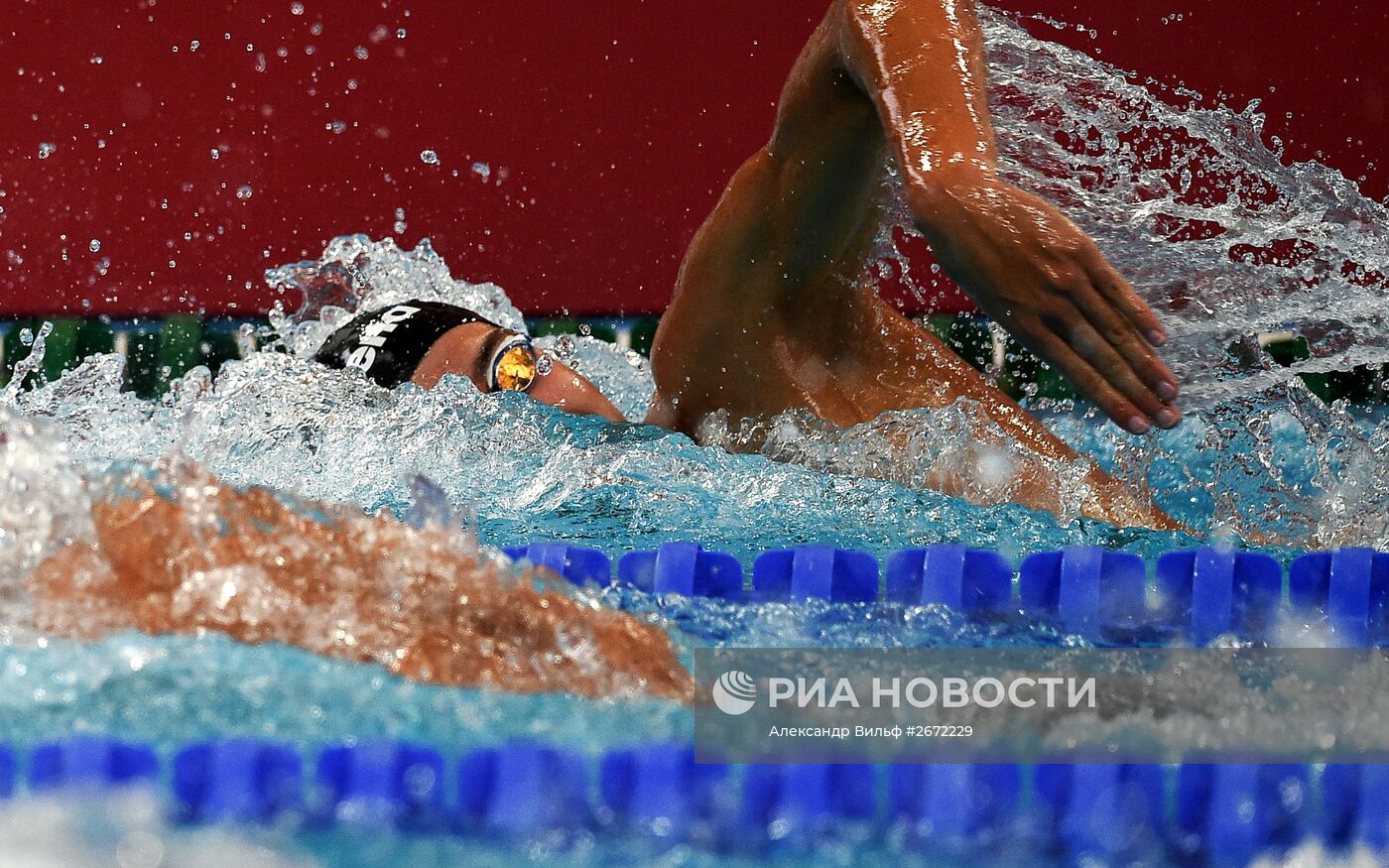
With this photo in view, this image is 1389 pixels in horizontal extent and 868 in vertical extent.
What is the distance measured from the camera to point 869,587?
134 cm

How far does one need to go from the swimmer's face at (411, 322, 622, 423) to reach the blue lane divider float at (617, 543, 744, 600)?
2.49 feet

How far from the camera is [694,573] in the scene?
140 centimetres

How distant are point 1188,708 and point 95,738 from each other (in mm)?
795

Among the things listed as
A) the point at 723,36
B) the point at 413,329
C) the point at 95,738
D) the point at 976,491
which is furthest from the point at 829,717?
the point at 723,36

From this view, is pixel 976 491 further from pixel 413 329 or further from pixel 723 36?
pixel 723 36

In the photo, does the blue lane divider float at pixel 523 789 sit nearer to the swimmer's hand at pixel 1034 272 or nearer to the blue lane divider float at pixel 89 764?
the blue lane divider float at pixel 89 764

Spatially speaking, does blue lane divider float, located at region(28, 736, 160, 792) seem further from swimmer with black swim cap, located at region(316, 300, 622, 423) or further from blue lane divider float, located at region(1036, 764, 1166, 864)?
swimmer with black swim cap, located at region(316, 300, 622, 423)

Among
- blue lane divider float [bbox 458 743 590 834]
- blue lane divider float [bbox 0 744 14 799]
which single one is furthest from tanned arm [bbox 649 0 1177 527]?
blue lane divider float [bbox 0 744 14 799]

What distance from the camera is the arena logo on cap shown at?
40.8 inches

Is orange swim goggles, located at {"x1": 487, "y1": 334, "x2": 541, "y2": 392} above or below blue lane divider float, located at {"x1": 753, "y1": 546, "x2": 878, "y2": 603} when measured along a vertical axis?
above

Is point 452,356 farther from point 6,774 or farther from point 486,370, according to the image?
point 6,774

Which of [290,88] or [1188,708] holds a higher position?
[290,88]

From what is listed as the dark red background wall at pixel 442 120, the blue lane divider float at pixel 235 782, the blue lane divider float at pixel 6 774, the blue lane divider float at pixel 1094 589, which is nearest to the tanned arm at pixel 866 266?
the blue lane divider float at pixel 1094 589

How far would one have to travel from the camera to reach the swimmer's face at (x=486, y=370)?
219 centimetres
